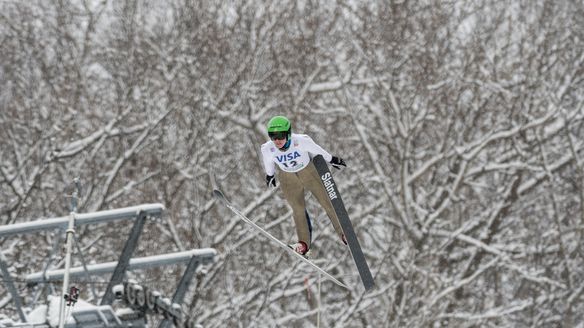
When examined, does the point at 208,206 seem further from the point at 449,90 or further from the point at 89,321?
the point at 89,321

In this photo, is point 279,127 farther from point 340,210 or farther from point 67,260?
point 67,260

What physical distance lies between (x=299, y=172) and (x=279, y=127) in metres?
0.92

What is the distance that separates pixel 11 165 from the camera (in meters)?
34.8

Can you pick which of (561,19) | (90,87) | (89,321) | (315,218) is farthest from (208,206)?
(89,321)

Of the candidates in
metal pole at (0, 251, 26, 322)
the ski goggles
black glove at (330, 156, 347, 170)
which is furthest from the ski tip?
metal pole at (0, 251, 26, 322)

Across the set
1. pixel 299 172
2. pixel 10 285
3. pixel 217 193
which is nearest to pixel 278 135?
pixel 299 172

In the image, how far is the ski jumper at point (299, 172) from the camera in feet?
33.7

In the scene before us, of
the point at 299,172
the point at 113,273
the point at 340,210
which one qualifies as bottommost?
A: the point at 340,210

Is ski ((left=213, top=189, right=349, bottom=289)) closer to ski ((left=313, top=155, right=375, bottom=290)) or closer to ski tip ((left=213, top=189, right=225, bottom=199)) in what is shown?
ski tip ((left=213, top=189, right=225, bottom=199))

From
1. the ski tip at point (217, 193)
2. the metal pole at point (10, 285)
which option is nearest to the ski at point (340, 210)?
the ski tip at point (217, 193)

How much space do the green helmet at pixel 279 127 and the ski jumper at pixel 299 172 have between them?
11.0 inches

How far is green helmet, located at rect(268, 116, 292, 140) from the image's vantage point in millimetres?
9781

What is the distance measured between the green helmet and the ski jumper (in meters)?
0.28

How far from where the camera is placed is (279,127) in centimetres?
981
